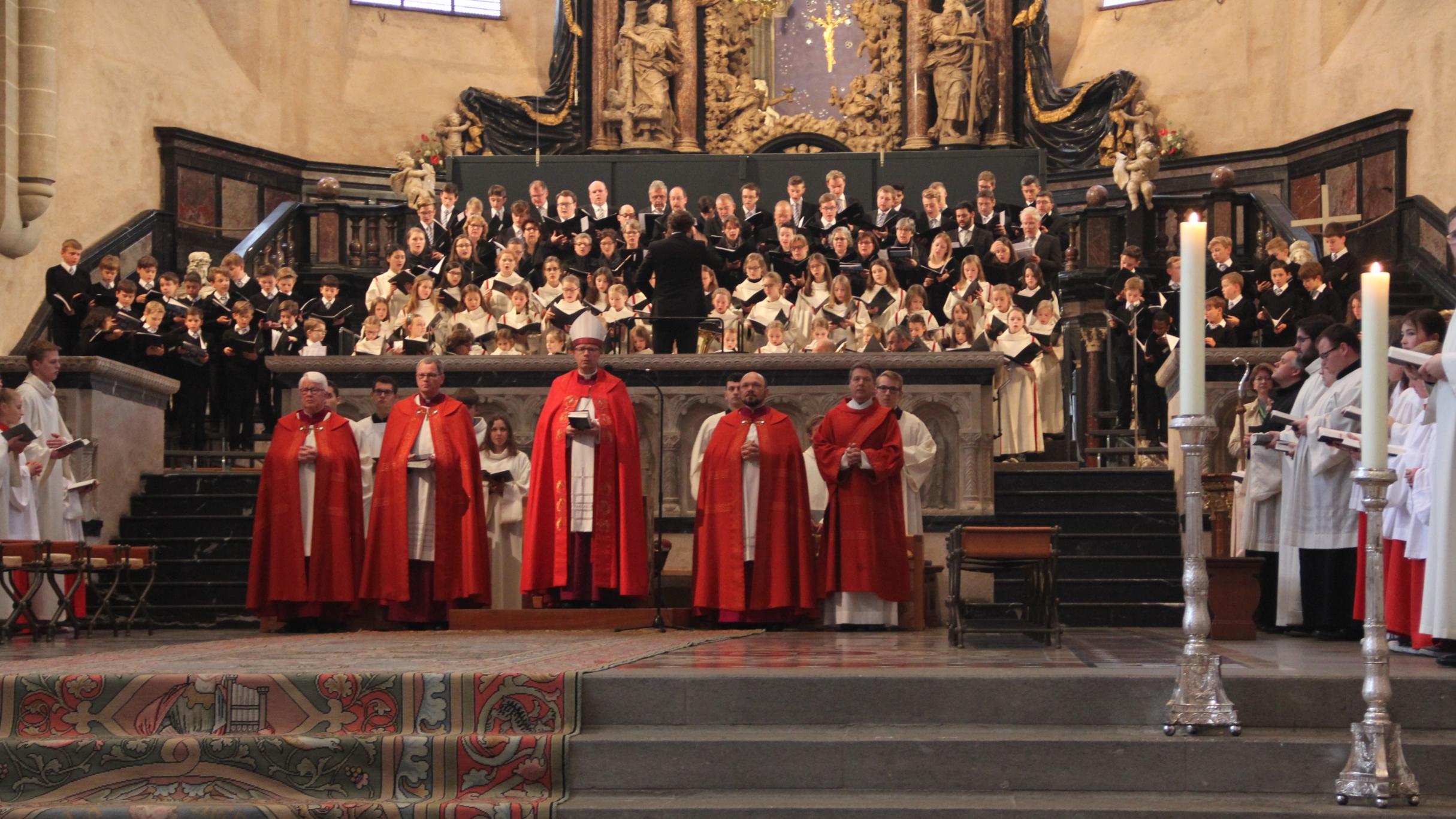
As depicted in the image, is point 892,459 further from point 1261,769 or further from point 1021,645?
point 1261,769

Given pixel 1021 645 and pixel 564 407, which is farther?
pixel 564 407

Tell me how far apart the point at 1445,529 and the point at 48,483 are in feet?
29.1

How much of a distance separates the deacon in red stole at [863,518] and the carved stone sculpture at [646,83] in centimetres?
1324

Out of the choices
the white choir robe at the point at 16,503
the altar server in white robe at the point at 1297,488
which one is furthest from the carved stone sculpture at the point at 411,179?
the altar server in white robe at the point at 1297,488

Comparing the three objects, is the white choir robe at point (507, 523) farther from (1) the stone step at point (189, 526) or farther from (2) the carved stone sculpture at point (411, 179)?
(2) the carved stone sculpture at point (411, 179)

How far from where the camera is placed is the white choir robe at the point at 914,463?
1200 centimetres

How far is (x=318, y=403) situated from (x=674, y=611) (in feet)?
9.13

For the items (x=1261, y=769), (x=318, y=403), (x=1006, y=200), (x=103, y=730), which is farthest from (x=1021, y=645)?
(x=1006, y=200)

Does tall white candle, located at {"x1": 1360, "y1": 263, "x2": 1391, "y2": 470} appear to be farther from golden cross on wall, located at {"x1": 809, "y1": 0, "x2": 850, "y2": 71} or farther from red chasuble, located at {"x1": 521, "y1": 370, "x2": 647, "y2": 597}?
golden cross on wall, located at {"x1": 809, "y1": 0, "x2": 850, "y2": 71}

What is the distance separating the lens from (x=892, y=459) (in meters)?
11.1

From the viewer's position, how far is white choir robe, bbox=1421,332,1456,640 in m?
7.41

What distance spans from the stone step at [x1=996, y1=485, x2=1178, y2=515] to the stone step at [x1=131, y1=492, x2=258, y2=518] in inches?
230

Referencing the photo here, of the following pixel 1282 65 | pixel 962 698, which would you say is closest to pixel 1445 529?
pixel 962 698

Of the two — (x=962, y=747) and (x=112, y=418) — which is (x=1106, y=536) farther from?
(x=112, y=418)
